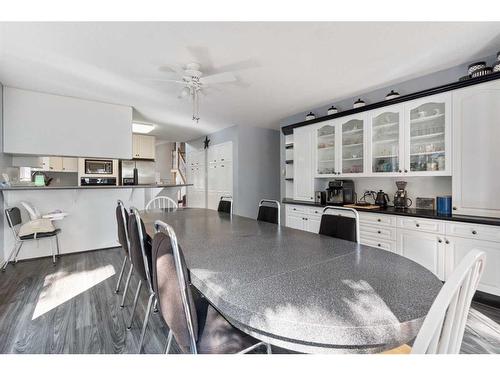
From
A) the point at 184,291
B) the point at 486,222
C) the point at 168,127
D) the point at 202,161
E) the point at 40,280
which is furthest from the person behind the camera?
the point at 202,161

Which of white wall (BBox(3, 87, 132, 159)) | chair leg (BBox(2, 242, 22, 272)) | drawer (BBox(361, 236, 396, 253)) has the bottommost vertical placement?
chair leg (BBox(2, 242, 22, 272))

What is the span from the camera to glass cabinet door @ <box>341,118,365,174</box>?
3.41 meters

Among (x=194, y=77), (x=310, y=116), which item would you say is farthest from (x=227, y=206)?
(x=310, y=116)

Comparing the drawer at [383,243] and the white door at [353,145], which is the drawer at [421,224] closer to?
the drawer at [383,243]

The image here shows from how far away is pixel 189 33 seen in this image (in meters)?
2.00

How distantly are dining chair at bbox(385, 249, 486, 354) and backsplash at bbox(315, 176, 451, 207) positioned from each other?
2745 millimetres

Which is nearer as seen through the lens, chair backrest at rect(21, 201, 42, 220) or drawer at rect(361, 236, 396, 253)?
drawer at rect(361, 236, 396, 253)

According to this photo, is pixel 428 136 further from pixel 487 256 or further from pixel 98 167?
pixel 98 167

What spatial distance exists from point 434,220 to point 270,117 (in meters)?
3.11

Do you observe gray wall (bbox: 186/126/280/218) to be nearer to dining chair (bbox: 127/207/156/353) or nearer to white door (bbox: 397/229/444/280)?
white door (bbox: 397/229/444/280)

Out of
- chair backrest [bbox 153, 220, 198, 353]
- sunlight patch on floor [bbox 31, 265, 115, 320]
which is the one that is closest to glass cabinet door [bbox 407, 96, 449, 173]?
chair backrest [bbox 153, 220, 198, 353]

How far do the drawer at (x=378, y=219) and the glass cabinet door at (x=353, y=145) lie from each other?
2.22 feet
